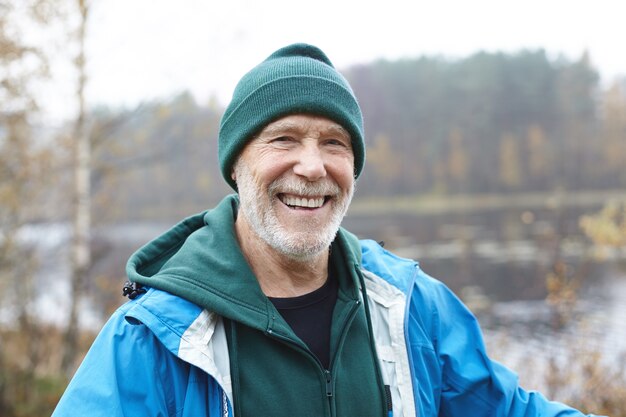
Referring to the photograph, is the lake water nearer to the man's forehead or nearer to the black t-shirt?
the black t-shirt

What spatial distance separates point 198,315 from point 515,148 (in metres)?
54.3

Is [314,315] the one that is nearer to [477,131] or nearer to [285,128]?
[285,128]

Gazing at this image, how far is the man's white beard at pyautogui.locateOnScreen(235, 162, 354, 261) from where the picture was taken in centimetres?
187

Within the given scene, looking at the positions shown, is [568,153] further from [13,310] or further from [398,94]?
[13,310]

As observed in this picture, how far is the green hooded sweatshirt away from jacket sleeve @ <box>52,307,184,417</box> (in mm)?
164

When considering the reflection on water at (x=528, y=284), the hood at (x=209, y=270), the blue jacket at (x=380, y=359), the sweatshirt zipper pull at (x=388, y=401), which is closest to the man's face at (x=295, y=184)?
the hood at (x=209, y=270)

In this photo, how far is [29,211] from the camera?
7465mm

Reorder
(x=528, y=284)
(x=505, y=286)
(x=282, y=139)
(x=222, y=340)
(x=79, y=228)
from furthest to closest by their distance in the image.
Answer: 1. (x=505, y=286)
2. (x=528, y=284)
3. (x=79, y=228)
4. (x=282, y=139)
5. (x=222, y=340)

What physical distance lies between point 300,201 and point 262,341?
0.49m

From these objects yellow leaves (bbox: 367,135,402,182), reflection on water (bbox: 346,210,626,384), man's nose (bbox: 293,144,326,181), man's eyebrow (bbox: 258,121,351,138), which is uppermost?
yellow leaves (bbox: 367,135,402,182)

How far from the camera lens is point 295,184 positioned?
186 centimetres

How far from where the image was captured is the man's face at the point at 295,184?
6.10 feet

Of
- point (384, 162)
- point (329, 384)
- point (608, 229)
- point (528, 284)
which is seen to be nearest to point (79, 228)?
point (329, 384)

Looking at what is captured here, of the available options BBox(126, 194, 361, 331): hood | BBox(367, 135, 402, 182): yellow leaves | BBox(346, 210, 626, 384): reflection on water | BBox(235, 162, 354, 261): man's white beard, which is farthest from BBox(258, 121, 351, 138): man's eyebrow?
BBox(367, 135, 402, 182): yellow leaves
